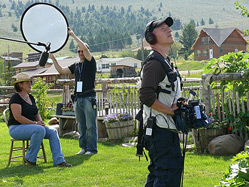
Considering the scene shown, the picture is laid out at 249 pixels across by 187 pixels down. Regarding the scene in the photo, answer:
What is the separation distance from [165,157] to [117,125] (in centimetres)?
688

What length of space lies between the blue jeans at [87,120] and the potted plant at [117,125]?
1.69 meters

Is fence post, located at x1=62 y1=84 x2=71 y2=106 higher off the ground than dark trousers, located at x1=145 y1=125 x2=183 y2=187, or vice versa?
fence post, located at x1=62 y1=84 x2=71 y2=106

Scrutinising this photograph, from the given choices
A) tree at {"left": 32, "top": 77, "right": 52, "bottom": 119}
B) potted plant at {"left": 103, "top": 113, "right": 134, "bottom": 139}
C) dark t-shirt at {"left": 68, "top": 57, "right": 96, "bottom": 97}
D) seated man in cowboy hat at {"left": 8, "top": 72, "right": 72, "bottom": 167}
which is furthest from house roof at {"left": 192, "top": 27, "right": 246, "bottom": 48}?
seated man in cowboy hat at {"left": 8, "top": 72, "right": 72, "bottom": 167}

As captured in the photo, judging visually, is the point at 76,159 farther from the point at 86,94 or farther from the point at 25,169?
the point at 86,94

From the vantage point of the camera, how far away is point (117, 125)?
1100cm

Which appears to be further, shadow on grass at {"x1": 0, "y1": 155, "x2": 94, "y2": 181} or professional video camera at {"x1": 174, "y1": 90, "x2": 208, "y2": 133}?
shadow on grass at {"x1": 0, "y1": 155, "x2": 94, "y2": 181}

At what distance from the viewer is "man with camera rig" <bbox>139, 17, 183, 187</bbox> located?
413 cm

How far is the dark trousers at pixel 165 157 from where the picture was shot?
4.14 meters

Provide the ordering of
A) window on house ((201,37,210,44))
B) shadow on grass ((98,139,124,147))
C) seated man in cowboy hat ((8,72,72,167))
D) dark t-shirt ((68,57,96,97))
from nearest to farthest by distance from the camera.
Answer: seated man in cowboy hat ((8,72,72,167)) < dark t-shirt ((68,57,96,97)) < shadow on grass ((98,139,124,147)) < window on house ((201,37,210,44))

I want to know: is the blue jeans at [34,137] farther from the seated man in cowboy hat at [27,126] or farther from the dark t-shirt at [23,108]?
the dark t-shirt at [23,108]

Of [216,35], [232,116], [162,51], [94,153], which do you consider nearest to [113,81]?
[94,153]

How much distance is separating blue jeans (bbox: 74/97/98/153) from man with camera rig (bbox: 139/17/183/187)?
4.72 m

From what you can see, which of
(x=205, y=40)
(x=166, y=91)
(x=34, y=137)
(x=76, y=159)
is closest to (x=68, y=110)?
(x=76, y=159)

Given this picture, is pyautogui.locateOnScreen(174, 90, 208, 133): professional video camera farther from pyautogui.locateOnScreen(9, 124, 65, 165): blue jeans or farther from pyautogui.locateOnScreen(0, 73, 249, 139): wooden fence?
pyautogui.locateOnScreen(9, 124, 65, 165): blue jeans
